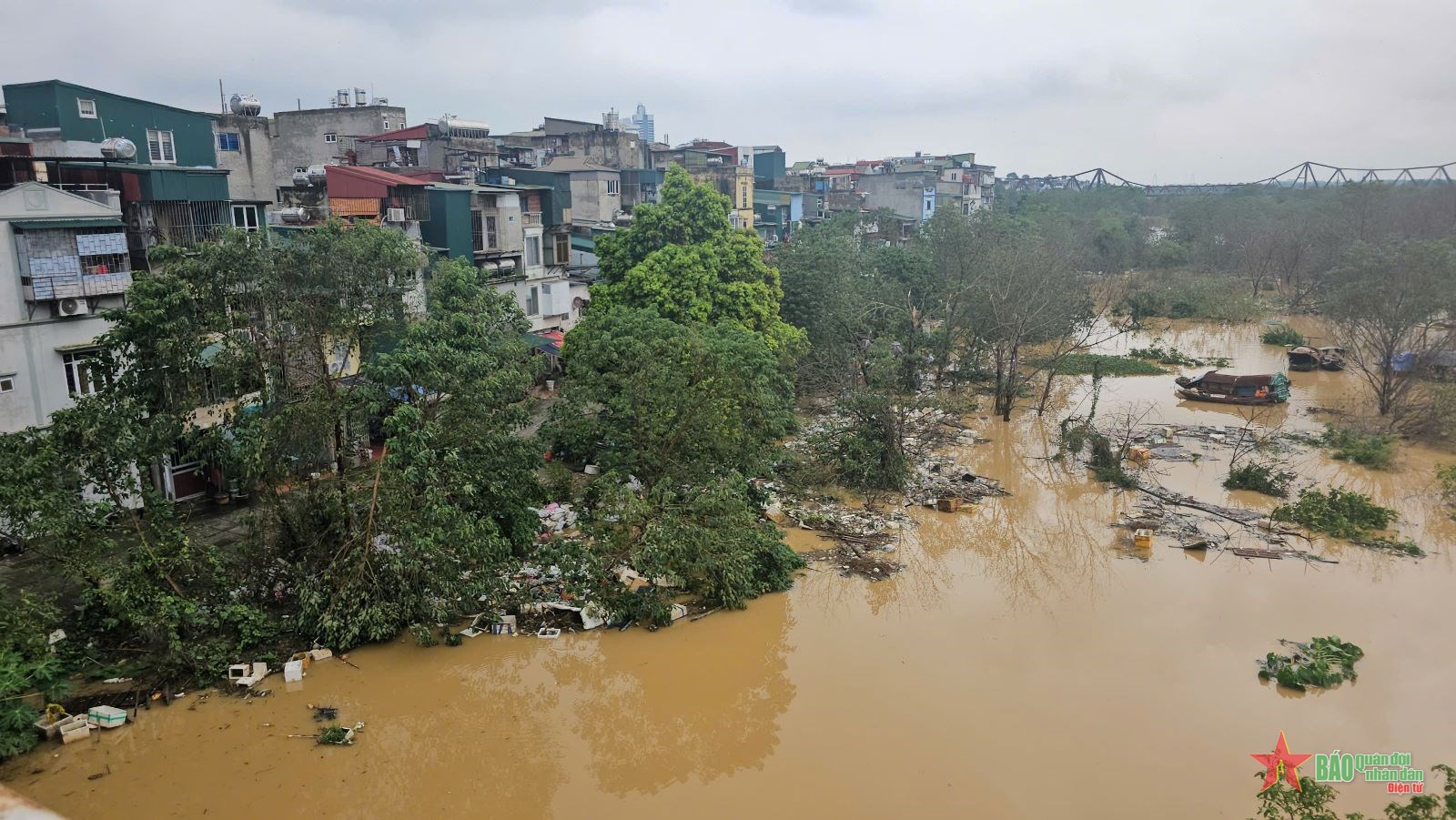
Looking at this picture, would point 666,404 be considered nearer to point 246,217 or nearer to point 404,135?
point 246,217

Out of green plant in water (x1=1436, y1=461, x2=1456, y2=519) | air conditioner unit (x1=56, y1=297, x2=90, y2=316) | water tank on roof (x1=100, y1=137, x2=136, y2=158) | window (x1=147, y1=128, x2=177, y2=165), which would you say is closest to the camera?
air conditioner unit (x1=56, y1=297, x2=90, y2=316)

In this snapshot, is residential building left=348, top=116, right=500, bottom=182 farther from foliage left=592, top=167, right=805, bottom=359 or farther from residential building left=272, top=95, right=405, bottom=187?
foliage left=592, top=167, right=805, bottom=359

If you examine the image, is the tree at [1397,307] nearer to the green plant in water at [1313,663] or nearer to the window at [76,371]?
the green plant in water at [1313,663]

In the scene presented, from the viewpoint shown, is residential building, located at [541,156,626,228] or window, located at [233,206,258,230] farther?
residential building, located at [541,156,626,228]

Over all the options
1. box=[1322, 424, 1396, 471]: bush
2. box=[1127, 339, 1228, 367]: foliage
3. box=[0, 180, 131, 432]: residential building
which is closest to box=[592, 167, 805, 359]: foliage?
box=[0, 180, 131, 432]: residential building

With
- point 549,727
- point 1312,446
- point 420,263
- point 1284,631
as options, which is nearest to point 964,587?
point 1284,631

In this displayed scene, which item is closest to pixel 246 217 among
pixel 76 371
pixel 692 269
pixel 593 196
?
pixel 76 371

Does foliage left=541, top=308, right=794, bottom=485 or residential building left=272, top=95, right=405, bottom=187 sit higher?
residential building left=272, top=95, right=405, bottom=187
